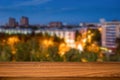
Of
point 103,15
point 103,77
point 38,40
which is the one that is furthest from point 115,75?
point 38,40

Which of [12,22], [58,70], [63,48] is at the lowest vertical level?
[58,70]

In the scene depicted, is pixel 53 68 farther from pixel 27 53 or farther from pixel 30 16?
pixel 30 16

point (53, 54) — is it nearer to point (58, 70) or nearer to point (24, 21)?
point (58, 70)

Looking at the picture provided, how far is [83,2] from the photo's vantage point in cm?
104

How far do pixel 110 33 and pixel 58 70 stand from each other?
1.30ft

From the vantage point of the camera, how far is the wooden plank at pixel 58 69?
0.88 metres

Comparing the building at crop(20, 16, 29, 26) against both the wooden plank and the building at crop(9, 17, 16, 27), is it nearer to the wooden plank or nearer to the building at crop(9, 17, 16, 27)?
the building at crop(9, 17, 16, 27)

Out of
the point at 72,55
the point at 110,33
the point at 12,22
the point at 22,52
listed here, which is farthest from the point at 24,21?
the point at 110,33

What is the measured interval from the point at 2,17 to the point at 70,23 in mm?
412

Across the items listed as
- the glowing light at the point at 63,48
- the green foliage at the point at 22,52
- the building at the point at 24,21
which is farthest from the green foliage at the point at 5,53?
the glowing light at the point at 63,48

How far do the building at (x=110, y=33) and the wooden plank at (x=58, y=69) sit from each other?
0.57 feet

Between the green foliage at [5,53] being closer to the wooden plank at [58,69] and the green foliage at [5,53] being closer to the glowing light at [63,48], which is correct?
the wooden plank at [58,69]

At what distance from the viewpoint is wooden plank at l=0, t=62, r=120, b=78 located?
0.88 meters

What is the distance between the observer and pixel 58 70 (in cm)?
89
